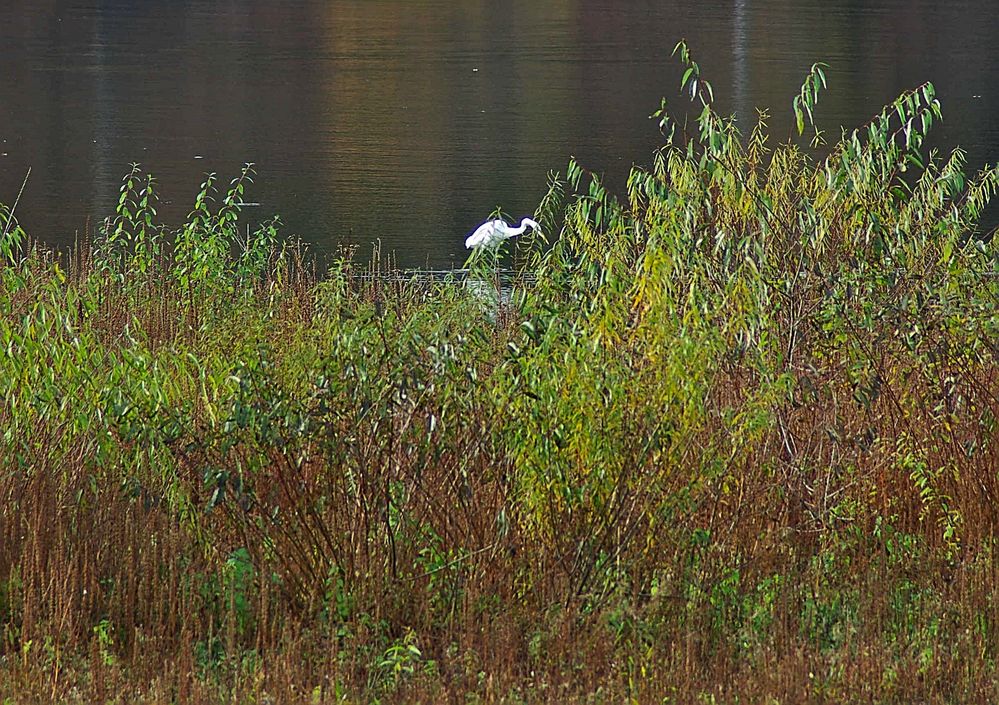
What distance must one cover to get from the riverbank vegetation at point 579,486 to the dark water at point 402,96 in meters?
7.85

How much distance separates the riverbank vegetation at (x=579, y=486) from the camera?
5.00 meters

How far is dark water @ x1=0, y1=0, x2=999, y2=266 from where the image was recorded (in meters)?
18.5

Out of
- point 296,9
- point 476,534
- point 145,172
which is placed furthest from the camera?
point 296,9

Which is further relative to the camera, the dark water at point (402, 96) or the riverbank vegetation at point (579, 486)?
the dark water at point (402, 96)

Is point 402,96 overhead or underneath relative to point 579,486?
underneath

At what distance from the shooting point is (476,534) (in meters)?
5.65

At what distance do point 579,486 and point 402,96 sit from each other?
86.2 feet

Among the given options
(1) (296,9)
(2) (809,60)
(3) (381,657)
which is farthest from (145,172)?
(1) (296,9)

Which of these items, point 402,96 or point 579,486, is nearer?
point 579,486

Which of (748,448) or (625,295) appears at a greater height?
(625,295)

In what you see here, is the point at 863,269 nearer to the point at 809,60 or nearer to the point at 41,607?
the point at 41,607

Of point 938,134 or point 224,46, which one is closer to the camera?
point 938,134

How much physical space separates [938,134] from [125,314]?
17.5 metres

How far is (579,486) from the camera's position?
566cm
